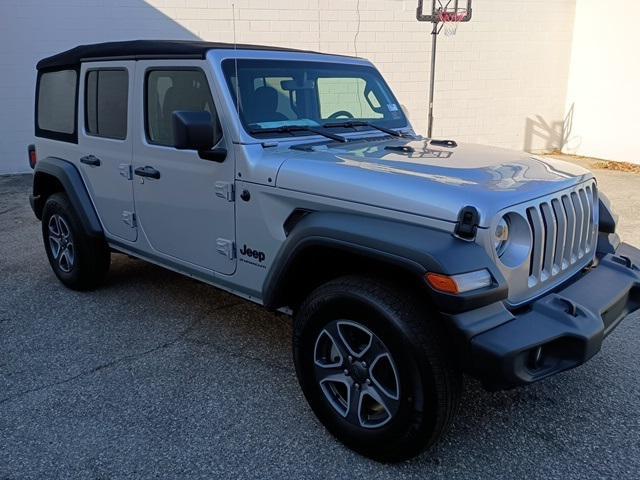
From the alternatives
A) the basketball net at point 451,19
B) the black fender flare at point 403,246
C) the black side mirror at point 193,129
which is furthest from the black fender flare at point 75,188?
the basketball net at point 451,19

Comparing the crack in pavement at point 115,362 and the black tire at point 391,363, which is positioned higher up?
the black tire at point 391,363

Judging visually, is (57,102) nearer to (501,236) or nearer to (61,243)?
(61,243)

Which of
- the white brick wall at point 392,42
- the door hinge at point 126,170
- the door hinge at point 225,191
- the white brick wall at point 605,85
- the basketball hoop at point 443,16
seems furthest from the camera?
the white brick wall at point 605,85

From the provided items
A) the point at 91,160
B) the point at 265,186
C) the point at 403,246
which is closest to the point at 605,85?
the point at 91,160

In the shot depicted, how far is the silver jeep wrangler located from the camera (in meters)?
2.37

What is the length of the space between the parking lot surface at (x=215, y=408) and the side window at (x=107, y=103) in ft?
4.43

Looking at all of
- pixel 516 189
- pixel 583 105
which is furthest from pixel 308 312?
pixel 583 105

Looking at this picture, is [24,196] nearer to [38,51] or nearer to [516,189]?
[38,51]

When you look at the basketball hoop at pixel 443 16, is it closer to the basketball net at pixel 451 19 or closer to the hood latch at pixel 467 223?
the basketball net at pixel 451 19

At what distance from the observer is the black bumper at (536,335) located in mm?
2240

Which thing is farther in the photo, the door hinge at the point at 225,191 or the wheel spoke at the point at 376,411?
the door hinge at the point at 225,191

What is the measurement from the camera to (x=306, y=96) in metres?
3.75

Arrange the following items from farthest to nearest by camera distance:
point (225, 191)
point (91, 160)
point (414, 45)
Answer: point (414, 45) → point (91, 160) → point (225, 191)

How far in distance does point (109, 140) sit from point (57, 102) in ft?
3.39
